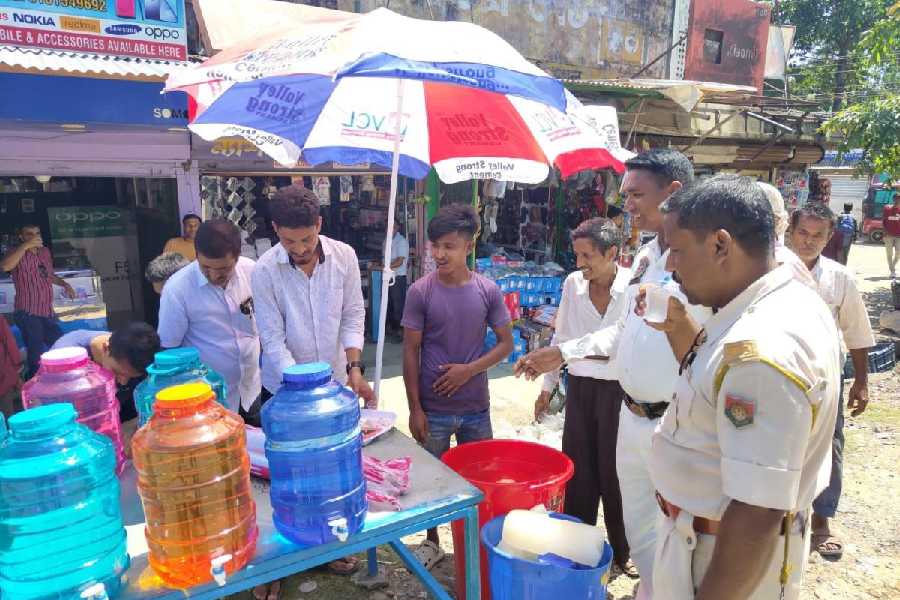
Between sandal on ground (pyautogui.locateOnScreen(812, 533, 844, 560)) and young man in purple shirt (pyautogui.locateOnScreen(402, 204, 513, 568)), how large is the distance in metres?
2.30

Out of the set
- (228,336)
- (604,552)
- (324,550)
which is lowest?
(604,552)

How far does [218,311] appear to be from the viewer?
3307mm

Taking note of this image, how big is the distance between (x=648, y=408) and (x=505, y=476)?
2.84 ft

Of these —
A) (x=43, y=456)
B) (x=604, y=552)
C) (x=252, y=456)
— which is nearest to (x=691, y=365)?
(x=604, y=552)

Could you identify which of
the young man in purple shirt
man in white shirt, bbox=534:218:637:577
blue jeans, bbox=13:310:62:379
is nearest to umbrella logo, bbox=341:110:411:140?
the young man in purple shirt

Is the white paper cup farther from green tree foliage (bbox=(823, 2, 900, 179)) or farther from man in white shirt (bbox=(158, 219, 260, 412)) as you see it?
green tree foliage (bbox=(823, 2, 900, 179))

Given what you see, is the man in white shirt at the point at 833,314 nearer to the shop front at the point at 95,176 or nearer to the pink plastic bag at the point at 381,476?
the pink plastic bag at the point at 381,476

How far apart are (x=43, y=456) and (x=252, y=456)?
0.80 metres

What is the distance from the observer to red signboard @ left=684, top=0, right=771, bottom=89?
13.2m

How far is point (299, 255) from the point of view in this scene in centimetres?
309

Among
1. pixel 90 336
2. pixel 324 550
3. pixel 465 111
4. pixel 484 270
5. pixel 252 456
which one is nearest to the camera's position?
pixel 324 550

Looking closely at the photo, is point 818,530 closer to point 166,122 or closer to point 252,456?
point 252,456

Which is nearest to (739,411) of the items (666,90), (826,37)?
(666,90)

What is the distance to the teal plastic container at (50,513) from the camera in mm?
1628
